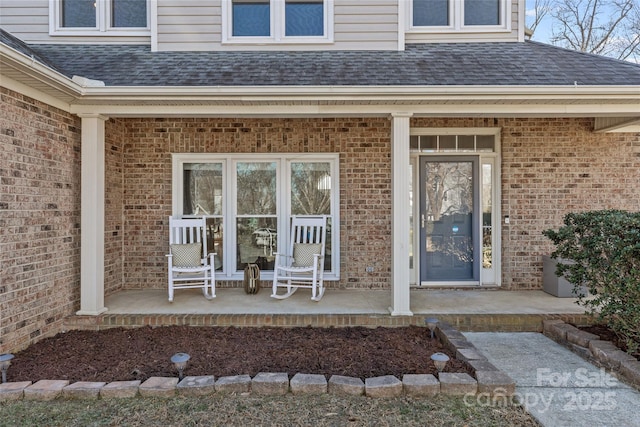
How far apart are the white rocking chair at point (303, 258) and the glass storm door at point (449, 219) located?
5.01 feet

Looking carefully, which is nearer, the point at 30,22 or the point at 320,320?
the point at 320,320

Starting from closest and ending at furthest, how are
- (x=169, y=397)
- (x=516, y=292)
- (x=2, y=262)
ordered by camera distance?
(x=169, y=397) < (x=2, y=262) < (x=516, y=292)

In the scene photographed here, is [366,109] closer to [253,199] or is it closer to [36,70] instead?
[253,199]

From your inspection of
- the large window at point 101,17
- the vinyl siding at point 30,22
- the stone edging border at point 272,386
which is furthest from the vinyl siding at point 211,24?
the stone edging border at point 272,386

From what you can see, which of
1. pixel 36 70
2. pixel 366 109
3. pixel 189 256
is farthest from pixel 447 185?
pixel 36 70

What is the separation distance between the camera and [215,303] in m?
4.66

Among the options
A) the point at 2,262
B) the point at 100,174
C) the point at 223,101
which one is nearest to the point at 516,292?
the point at 223,101

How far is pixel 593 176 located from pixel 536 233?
3.59 ft

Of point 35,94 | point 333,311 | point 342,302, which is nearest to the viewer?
point 35,94

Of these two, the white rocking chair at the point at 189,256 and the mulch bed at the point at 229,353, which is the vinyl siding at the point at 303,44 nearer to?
the white rocking chair at the point at 189,256

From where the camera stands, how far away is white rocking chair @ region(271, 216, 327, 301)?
4844 mm

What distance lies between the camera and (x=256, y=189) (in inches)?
220

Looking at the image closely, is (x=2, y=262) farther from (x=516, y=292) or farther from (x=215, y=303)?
(x=516, y=292)

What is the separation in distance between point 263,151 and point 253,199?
691 millimetres
